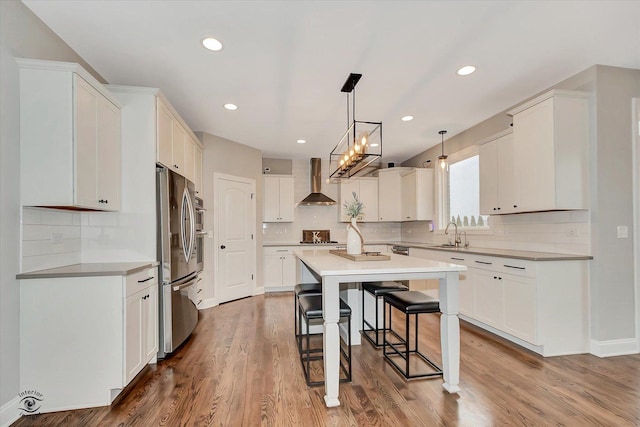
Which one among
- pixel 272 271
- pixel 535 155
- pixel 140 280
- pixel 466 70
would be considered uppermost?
pixel 466 70

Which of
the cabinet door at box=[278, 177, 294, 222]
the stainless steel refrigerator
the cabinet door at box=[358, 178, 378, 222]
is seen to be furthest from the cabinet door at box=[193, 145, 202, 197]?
the cabinet door at box=[358, 178, 378, 222]

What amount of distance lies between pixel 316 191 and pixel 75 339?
15.4 ft

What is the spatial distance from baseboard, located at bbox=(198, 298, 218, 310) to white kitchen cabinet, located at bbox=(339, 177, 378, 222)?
2967 mm

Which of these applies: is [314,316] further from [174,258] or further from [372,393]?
[174,258]

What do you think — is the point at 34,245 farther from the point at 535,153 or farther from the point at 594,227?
the point at 594,227

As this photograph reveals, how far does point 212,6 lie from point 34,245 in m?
2.01

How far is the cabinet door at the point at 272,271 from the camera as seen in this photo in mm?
5770

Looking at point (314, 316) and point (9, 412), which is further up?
point (314, 316)

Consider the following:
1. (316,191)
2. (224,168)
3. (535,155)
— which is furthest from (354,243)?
(316,191)

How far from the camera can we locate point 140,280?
7.96 ft

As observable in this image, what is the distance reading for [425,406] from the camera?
2.06 meters

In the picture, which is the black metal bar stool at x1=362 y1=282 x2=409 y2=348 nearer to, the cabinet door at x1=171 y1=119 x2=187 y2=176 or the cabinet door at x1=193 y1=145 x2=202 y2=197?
the cabinet door at x1=171 y1=119 x2=187 y2=176

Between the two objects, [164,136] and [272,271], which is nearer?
[164,136]

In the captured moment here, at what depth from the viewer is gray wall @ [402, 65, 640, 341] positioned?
2865mm
